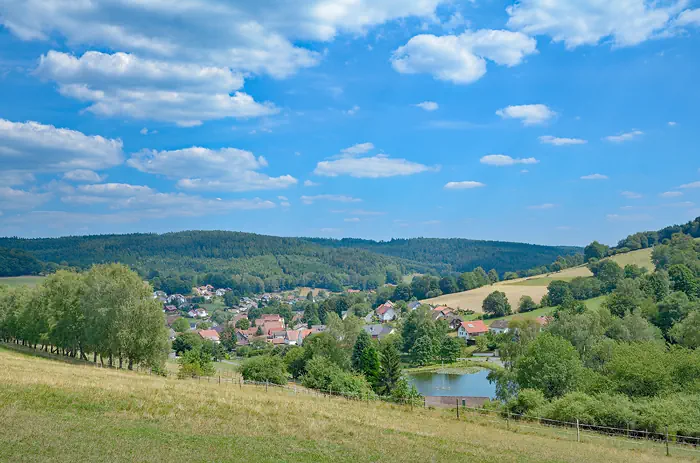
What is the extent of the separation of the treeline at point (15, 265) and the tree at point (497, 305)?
161906mm

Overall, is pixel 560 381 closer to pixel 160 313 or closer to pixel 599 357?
Answer: pixel 599 357

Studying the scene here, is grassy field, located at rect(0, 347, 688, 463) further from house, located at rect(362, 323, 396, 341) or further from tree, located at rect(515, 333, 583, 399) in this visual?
house, located at rect(362, 323, 396, 341)

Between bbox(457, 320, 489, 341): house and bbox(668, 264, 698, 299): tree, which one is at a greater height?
A: bbox(668, 264, 698, 299): tree

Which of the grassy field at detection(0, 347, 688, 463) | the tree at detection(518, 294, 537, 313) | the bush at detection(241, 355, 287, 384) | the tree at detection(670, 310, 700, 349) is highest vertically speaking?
the grassy field at detection(0, 347, 688, 463)

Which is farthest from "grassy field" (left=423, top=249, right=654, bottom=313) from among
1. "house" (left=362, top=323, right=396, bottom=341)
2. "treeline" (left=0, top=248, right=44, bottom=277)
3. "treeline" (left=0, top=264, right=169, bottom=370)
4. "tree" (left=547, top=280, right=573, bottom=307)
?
"treeline" (left=0, top=248, right=44, bottom=277)

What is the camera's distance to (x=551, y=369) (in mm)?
45500

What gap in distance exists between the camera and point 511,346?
2729 inches

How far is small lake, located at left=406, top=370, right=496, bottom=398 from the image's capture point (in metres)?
66.1

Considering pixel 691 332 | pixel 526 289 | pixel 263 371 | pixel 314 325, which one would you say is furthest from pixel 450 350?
pixel 314 325

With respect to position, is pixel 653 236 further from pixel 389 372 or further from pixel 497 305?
pixel 389 372

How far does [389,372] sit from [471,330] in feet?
155

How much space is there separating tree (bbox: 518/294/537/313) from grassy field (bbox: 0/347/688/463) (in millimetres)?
94053

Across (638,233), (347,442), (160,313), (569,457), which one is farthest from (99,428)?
(638,233)

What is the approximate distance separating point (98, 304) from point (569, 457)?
121ft
